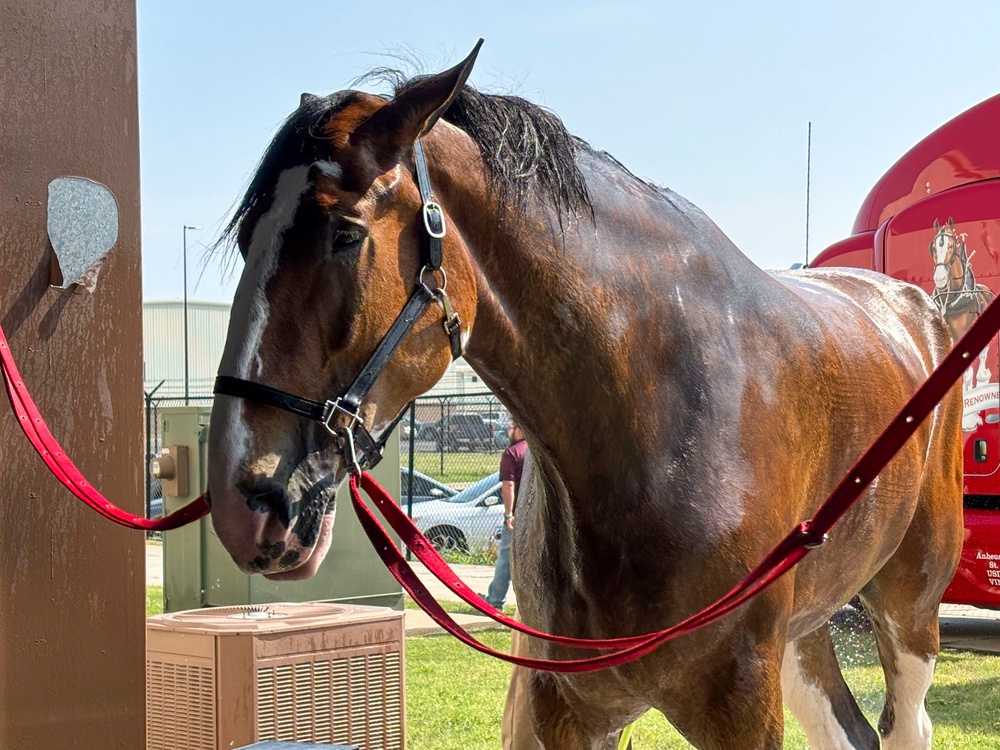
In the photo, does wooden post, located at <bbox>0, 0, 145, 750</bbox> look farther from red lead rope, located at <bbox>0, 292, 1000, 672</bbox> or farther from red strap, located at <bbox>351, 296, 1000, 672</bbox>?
red strap, located at <bbox>351, 296, 1000, 672</bbox>

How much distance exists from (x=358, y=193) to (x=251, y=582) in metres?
4.71

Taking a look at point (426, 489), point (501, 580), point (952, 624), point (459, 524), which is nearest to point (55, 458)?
point (501, 580)

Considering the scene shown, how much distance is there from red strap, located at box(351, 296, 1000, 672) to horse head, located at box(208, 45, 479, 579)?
0.64 feet

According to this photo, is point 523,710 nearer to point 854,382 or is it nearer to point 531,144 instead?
point 854,382

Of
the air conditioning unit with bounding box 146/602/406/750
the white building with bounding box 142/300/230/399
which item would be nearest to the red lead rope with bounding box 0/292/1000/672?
the air conditioning unit with bounding box 146/602/406/750

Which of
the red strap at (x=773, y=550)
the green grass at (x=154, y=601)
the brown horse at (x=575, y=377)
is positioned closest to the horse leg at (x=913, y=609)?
the brown horse at (x=575, y=377)

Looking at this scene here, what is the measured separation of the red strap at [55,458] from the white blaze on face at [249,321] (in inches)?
19.6

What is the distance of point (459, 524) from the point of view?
1434cm

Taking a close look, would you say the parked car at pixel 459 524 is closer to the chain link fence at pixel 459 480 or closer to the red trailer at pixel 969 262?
the chain link fence at pixel 459 480

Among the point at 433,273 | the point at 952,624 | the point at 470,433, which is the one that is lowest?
the point at 952,624

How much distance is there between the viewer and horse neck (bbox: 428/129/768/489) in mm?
2510

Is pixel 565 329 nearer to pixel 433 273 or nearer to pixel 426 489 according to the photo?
pixel 433 273

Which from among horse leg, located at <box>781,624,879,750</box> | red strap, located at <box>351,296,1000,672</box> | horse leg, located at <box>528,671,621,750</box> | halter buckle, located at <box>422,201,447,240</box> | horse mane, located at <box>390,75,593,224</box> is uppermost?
horse mane, located at <box>390,75,593,224</box>

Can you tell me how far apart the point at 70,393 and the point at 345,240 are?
3.35ft
